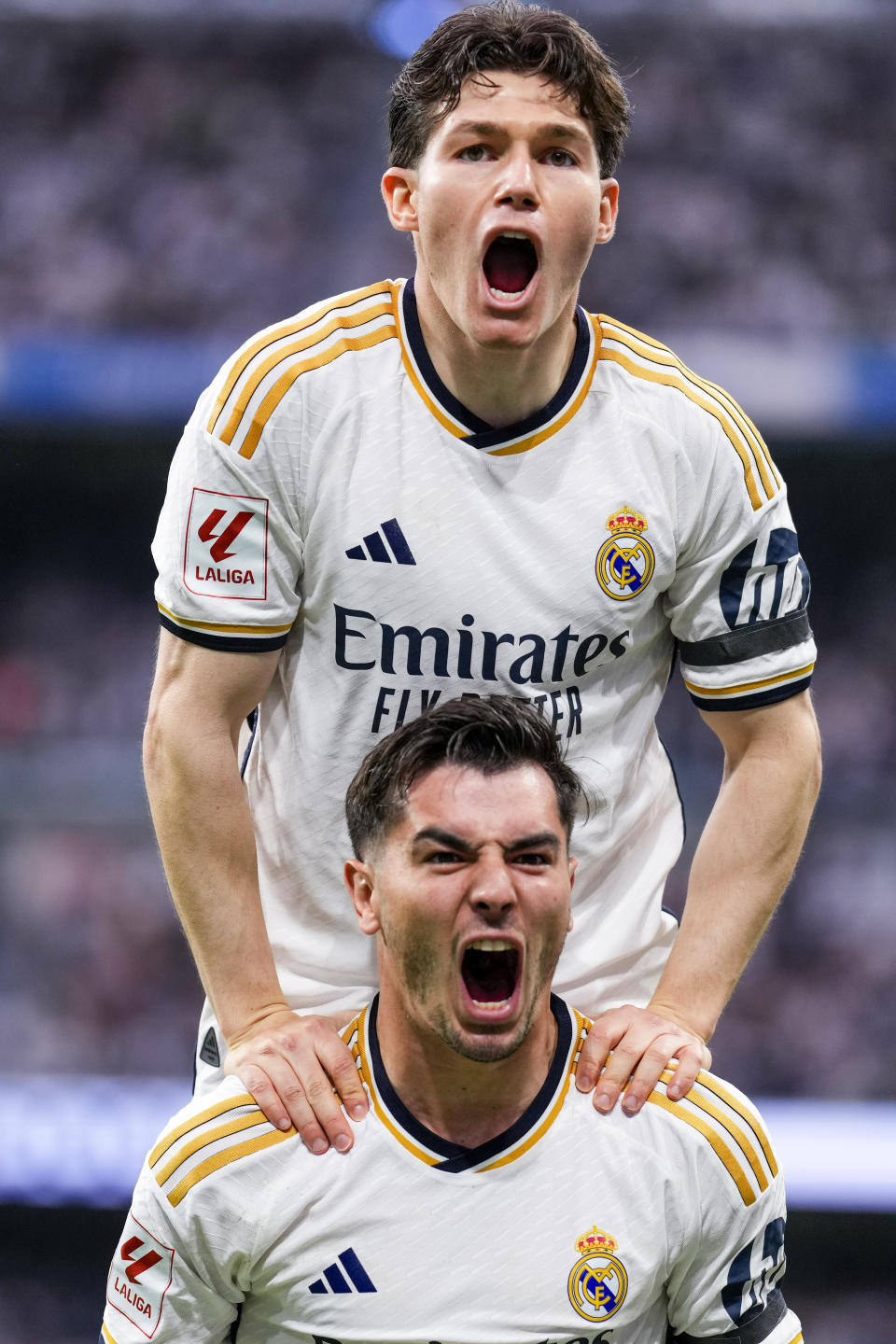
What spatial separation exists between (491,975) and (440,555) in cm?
61

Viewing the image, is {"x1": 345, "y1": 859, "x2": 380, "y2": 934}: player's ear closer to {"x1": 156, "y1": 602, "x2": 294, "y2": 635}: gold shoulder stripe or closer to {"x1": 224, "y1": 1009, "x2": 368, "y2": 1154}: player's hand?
{"x1": 224, "y1": 1009, "x2": 368, "y2": 1154}: player's hand

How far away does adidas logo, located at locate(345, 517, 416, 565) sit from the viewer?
2432mm

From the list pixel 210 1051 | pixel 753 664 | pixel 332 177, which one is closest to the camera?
pixel 753 664

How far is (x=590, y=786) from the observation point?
2584 mm

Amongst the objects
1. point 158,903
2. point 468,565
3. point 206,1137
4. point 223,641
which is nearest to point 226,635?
point 223,641

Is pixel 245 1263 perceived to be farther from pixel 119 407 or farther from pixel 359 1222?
pixel 119 407

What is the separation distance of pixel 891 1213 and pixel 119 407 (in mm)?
5208

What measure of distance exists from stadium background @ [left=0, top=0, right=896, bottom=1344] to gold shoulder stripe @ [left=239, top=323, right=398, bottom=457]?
5.38 meters

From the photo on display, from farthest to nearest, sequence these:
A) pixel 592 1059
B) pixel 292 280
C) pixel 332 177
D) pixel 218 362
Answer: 1. pixel 332 177
2. pixel 292 280
3. pixel 218 362
4. pixel 592 1059

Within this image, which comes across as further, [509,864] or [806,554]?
[806,554]

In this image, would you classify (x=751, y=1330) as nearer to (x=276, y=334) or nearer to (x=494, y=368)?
(x=494, y=368)

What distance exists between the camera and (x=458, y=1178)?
7.52ft

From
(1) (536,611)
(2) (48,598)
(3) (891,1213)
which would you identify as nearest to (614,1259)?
(1) (536,611)

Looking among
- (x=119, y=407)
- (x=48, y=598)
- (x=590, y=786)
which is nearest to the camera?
(x=590, y=786)
